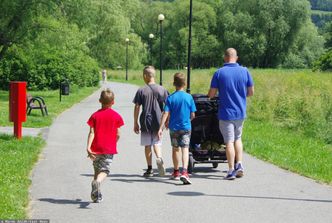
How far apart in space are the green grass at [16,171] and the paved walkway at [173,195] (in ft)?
0.51

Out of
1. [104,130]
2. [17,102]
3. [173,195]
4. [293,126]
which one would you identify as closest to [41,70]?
[293,126]

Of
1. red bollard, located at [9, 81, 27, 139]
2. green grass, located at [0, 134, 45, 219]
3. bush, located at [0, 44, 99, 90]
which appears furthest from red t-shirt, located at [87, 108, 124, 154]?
bush, located at [0, 44, 99, 90]

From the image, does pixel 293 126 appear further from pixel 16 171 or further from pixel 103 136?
pixel 103 136

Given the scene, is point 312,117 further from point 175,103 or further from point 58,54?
point 58,54

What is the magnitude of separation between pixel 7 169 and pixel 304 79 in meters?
21.9

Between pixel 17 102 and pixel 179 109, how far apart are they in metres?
5.10

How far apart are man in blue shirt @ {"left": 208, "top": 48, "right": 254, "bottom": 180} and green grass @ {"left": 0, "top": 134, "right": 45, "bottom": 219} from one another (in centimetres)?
302

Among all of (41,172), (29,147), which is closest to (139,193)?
(41,172)

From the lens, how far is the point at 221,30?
94375mm

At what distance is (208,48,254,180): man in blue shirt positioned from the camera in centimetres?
865

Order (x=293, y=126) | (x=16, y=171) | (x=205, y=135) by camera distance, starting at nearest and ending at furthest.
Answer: (x=16, y=171) → (x=205, y=135) → (x=293, y=126)

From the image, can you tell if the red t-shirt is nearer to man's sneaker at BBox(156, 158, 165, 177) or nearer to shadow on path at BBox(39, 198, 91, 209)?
shadow on path at BBox(39, 198, 91, 209)

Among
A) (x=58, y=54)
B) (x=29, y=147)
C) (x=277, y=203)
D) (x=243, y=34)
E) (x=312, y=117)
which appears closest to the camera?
(x=277, y=203)

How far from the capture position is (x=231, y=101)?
340 inches
